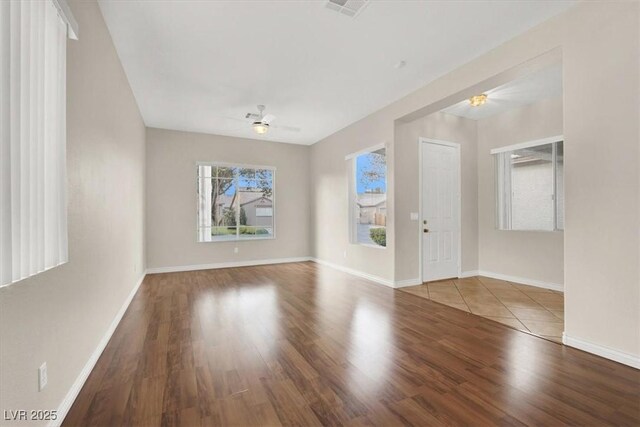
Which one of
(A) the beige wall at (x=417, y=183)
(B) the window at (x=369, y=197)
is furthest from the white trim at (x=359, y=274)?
(B) the window at (x=369, y=197)

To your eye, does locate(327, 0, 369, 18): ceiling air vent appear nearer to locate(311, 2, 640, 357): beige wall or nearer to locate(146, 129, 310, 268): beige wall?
locate(311, 2, 640, 357): beige wall

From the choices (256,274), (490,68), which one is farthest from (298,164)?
(490,68)

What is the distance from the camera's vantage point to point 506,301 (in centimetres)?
392

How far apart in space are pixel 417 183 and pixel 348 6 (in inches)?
120

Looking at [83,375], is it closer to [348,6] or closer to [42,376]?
[42,376]

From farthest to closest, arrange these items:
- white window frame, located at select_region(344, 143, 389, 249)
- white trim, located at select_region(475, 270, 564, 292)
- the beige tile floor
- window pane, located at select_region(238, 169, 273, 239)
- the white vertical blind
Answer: window pane, located at select_region(238, 169, 273, 239), white window frame, located at select_region(344, 143, 389, 249), white trim, located at select_region(475, 270, 564, 292), the beige tile floor, the white vertical blind

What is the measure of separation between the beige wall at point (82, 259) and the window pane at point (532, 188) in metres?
5.95

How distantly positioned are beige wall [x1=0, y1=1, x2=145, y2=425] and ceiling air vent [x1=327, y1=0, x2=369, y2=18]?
190 centimetres

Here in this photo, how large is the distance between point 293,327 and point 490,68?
353 centimetres

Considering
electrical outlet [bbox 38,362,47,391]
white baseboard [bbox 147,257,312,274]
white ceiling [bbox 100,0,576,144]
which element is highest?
white ceiling [bbox 100,0,576,144]

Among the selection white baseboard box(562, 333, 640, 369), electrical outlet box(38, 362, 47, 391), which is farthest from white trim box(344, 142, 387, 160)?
electrical outlet box(38, 362, 47, 391)

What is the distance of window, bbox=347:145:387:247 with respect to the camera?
16.7 feet

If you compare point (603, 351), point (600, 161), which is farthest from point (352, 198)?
point (603, 351)

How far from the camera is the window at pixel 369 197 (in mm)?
5094
